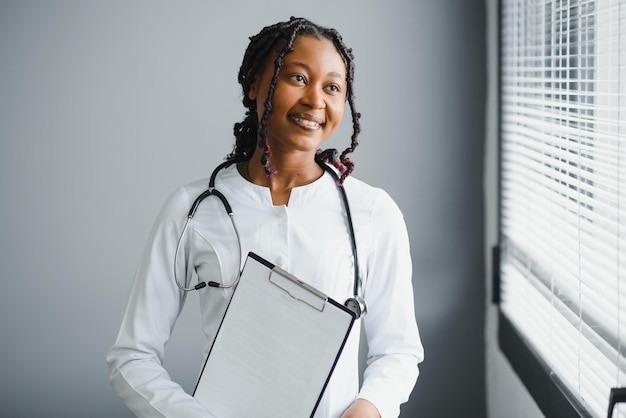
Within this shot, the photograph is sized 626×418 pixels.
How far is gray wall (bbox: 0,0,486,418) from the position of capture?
231 centimetres

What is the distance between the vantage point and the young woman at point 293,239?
50.8 inches

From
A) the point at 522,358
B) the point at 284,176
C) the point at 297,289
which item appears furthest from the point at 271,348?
the point at 522,358

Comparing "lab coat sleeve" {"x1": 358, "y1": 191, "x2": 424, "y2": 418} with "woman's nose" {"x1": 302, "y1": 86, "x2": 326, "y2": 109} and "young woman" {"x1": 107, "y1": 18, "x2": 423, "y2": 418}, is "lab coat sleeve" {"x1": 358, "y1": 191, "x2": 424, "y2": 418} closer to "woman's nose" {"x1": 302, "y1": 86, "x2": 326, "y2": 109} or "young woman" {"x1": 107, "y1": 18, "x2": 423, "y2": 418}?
"young woman" {"x1": 107, "y1": 18, "x2": 423, "y2": 418}

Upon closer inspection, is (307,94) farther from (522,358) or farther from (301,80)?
(522,358)

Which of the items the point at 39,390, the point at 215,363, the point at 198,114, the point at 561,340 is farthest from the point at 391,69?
the point at 39,390

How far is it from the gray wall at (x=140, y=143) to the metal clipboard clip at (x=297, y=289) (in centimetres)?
122

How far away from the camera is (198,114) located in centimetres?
235

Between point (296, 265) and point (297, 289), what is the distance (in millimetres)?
138

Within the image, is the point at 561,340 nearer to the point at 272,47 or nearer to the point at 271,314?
the point at 271,314

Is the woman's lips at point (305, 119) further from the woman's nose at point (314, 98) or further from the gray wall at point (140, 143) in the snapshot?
the gray wall at point (140, 143)

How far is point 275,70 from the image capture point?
1280 mm

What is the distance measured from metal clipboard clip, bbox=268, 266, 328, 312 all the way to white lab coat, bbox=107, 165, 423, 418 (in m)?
0.12

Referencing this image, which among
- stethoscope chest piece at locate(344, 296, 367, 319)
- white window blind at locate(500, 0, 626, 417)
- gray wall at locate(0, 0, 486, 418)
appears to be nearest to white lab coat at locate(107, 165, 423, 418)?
stethoscope chest piece at locate(344, 296, 367, 319)

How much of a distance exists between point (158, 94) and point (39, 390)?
1070 mm
